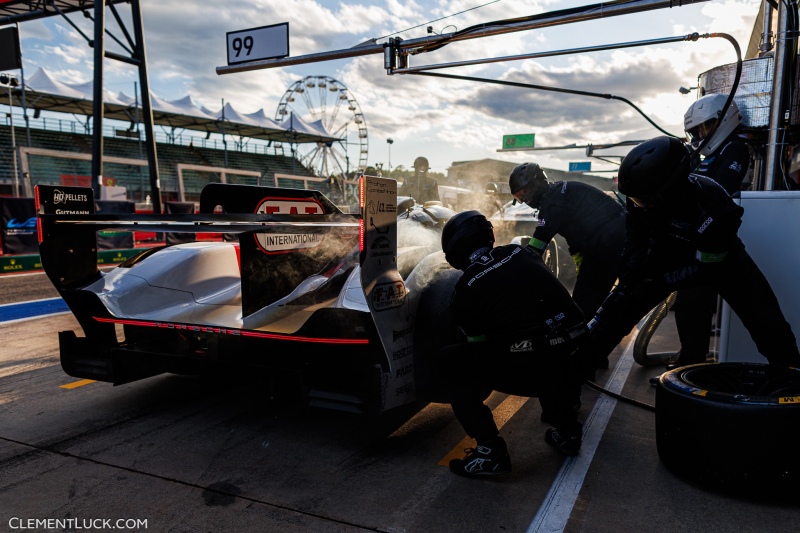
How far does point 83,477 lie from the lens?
2.81 metres

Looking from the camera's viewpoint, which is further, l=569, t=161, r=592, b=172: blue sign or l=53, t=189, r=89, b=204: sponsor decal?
l=569, t=161, r=592, b=172: blue sign

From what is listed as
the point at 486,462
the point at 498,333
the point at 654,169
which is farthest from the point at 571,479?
the point at 654,169

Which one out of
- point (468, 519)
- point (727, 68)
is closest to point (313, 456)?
point (468, 519)

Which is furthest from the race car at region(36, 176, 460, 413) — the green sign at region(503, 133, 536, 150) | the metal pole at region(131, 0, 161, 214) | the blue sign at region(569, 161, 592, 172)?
the blue sign at region(569, 161, 592, 172)

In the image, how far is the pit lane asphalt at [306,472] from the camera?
2463 millimetres

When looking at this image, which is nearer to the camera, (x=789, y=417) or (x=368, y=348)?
(x=789, y=417)

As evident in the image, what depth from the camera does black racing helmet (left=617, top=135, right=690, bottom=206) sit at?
308cm

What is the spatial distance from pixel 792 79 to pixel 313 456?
16.3 ft

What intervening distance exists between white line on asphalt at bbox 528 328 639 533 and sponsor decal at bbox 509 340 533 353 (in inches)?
27.0

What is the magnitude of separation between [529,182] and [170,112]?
104ft

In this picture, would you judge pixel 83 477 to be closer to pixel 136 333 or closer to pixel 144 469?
Answer: pixel 144 469

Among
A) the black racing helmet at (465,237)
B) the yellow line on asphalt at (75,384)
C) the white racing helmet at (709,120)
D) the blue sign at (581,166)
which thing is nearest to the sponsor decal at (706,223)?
the black racing helmet at (465,237)

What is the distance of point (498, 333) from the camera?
2842 millimetres

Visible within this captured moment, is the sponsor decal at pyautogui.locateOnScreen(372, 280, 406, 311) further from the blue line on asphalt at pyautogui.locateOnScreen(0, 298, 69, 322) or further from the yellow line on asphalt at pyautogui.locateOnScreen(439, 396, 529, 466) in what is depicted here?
the blue line on asphalt at pyautogui.locateOnScreen(0, 298, 69, 322)
